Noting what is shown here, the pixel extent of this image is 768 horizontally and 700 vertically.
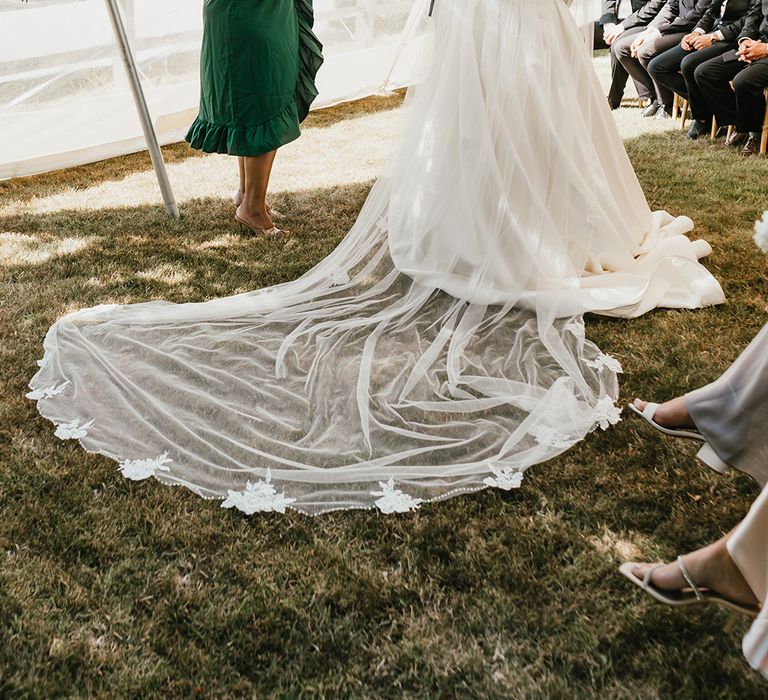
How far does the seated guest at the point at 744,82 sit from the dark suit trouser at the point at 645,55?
0.81 m

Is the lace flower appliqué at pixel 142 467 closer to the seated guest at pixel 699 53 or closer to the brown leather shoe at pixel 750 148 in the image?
the brown leather shoe at pixel 750 148

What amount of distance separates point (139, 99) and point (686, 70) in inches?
161

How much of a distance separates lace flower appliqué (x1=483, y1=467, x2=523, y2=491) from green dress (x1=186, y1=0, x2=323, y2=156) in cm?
236

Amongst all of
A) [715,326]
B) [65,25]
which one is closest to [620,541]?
[715,326]

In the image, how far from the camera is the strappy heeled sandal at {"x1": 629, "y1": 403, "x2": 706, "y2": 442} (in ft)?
6.91

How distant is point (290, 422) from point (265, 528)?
45 centimetres

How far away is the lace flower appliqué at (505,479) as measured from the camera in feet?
6.70

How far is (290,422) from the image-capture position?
2.32 meters

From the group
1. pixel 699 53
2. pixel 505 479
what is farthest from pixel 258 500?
pixel 699 53

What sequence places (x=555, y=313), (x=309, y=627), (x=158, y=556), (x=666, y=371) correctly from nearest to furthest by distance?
1. (x=309, y=627)
2. (x=158, y=556)
3. (x=666, y=371)
4. (x=555, y=313)

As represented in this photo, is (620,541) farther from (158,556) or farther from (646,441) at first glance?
(158,556)

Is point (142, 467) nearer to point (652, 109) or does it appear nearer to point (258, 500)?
point (258, 500)

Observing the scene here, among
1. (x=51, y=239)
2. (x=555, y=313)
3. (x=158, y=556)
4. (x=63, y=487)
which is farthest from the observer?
(x=51, y=239)

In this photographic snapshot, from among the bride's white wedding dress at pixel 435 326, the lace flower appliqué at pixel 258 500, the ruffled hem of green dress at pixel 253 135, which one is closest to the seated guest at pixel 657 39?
the bride's white wedding dress at pixel 435 326
